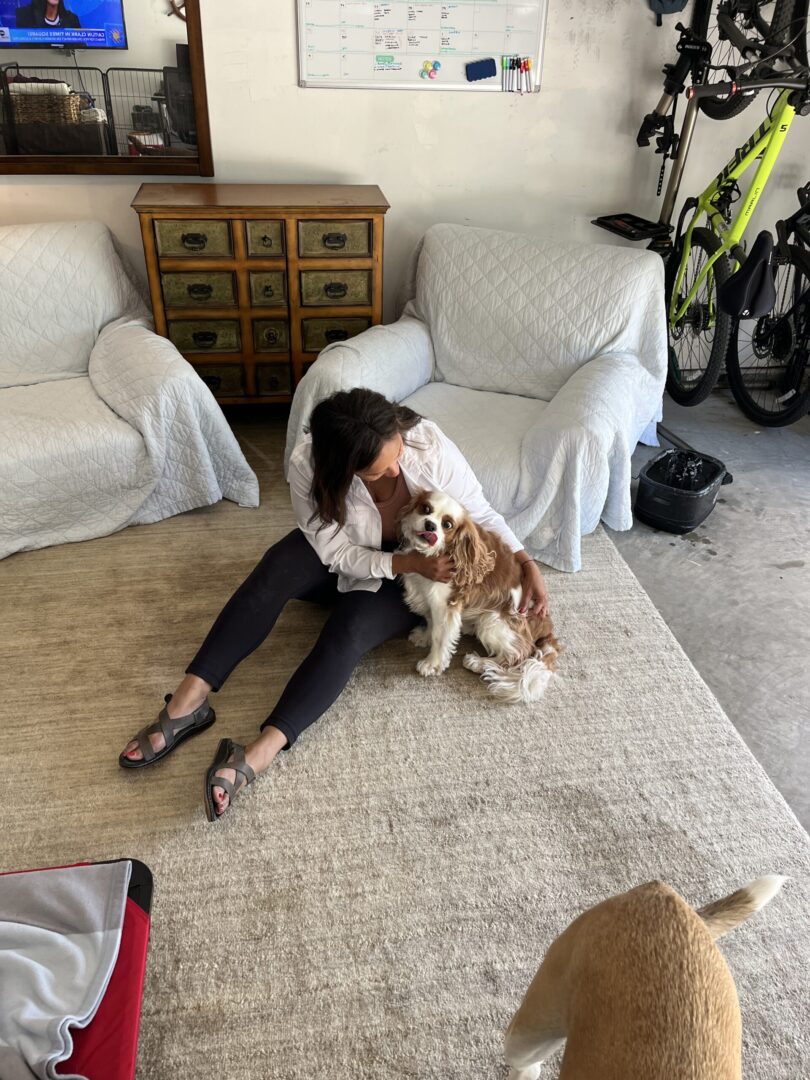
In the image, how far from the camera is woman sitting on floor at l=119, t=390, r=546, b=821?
1628mm

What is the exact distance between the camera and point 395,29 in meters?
2.71

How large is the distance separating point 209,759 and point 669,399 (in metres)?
2.60

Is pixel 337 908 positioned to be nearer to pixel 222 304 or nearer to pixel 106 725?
pixel 106 725

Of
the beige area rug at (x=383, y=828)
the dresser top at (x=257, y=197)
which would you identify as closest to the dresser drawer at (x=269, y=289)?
the dresser top at (x=257, y=197)

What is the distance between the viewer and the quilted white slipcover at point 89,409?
7.57 feet

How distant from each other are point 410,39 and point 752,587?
2208mm

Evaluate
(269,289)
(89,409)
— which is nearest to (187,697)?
(89,409)

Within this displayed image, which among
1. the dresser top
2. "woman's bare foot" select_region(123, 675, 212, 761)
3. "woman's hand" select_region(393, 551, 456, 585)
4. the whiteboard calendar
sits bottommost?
"woman's bare foot" select_region(123, 675, 212, 761)

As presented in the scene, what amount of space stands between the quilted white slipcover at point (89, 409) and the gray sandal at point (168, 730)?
2.85 feet

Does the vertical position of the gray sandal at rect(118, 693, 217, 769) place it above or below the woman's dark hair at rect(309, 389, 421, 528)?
below

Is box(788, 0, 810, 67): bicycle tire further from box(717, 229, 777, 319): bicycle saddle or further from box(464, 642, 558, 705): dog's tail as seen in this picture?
box(464, 642, 558, 705): dog's tail

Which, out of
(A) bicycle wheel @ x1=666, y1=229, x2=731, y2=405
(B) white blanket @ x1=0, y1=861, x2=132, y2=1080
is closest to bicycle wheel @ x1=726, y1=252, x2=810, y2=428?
(A) bicycle wheel @ x1=666, y1=229, x2=731, y2=405

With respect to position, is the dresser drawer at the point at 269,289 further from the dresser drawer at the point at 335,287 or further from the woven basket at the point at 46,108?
the woven basket at the point at 46,108

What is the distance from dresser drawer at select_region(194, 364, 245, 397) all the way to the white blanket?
201 cm
